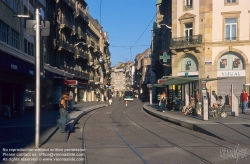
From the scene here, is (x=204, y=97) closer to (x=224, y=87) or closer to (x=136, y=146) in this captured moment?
(x=136, y=146)

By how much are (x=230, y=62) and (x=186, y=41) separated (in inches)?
202

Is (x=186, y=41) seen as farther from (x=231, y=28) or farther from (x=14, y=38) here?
(x=14, y=38)

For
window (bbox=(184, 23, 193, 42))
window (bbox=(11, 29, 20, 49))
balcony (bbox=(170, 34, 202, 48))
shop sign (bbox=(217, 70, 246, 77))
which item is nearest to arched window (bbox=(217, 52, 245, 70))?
shop sign (bbox=(217, 70, 246, 77))

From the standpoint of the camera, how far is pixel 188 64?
42438 millimetres

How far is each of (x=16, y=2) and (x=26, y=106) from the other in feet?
26.8

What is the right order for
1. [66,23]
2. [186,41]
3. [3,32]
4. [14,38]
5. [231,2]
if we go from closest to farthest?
1. [3,32]
2. [14,38]
3. [231,2]
4. [186,41]
5. [66,23]

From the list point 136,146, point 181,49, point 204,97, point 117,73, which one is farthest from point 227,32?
point 117,73

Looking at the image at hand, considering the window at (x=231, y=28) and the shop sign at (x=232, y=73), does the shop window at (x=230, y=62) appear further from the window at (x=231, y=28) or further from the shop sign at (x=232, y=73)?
the window at (x=231, y=28)

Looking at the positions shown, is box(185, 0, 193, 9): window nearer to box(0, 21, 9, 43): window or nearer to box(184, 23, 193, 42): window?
box(184, 23, 193, 42): window

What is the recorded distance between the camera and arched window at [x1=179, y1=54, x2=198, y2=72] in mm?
41750

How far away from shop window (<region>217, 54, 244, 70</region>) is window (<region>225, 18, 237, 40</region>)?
1.97 m

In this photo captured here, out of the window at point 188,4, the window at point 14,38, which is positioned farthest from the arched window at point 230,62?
the window at point 14,38

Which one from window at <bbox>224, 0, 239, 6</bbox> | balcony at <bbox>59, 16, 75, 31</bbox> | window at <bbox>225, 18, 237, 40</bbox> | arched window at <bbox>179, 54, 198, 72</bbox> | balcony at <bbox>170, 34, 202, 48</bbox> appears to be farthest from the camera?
balcony at <bbox>59, 16, 75, 31</bbox>

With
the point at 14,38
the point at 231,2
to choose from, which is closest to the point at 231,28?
the point at 231,2
